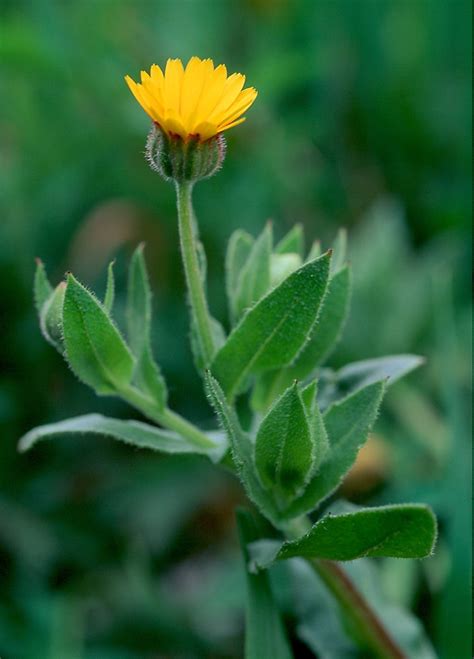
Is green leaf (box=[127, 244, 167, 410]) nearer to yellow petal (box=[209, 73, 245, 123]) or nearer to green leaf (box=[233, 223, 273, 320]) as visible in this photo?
green leaf (box=[233, 223, 273, 320])

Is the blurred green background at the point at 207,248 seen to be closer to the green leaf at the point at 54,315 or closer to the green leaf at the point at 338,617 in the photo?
the green leaf at the point at 338,617

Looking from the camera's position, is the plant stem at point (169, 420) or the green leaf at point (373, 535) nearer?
the green leaf at point (373, 535)

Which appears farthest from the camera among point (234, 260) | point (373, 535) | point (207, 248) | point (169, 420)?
point (207, 248)

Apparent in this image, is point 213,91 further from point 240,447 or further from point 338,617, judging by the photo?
point 338,617

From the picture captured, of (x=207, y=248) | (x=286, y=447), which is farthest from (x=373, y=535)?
(x=207, y=248)

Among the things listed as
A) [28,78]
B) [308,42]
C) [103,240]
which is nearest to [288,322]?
[103,240]

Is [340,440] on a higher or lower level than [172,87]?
lower

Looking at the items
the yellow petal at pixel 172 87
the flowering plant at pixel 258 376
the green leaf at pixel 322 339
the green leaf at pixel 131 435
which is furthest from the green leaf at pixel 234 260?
the yellow petal at pixel 172 87
